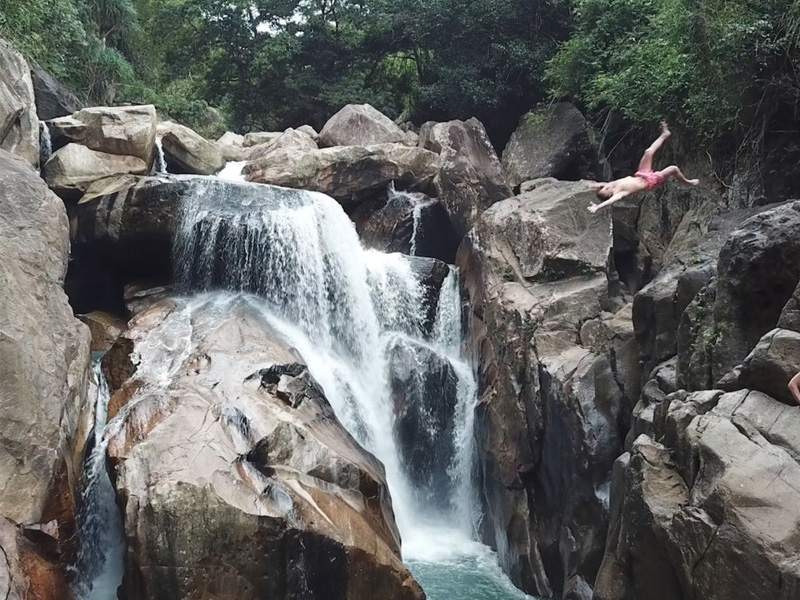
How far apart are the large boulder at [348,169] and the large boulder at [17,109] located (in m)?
4.86

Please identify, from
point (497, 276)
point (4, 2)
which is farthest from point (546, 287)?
point (4, 2)

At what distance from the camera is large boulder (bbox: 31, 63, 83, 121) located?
50.4 ft

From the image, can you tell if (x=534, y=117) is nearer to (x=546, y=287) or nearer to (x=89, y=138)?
(x=546, y=287)

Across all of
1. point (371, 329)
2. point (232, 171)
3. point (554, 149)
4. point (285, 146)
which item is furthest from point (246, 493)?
point (554, 149)

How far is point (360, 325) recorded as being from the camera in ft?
43.0

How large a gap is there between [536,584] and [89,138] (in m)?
11.8

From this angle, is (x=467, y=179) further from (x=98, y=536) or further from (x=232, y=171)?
(x=98, y=536)

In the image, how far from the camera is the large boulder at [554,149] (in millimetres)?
16453

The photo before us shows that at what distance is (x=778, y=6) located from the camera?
32.3 feet

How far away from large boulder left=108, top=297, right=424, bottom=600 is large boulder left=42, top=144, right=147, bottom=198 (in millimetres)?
5496

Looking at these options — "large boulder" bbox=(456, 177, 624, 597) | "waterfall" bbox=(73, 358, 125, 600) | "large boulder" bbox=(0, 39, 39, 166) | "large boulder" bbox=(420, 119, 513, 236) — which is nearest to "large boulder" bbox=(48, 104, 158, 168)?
"large boulder" bbox=(0, 39, 39, 166)

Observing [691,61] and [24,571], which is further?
[691,61]

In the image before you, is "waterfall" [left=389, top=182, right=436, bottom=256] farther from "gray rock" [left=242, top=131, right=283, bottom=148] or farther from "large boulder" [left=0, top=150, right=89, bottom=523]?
"large boulder" [left=0, top=150, right=89, bottom=523]

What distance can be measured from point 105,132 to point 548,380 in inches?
400
